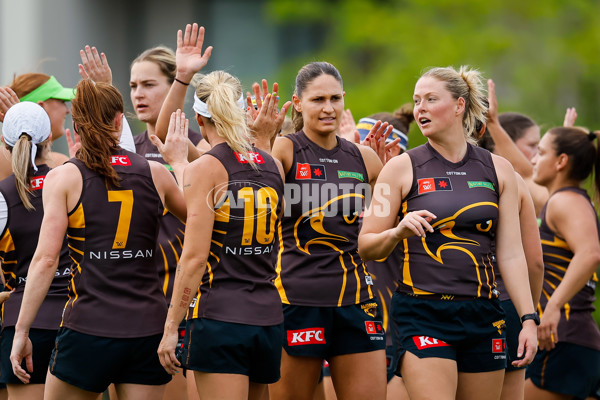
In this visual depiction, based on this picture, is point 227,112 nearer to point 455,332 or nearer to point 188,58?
point 188,58

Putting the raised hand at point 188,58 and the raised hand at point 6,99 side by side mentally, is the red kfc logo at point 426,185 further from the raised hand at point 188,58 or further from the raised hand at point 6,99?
the raised hand at point 6,99

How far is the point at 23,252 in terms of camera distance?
5.09m

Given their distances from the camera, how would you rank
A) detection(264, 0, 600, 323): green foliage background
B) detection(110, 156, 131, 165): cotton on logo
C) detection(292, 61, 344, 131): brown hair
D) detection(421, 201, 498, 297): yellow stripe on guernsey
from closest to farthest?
detection(110, 156, 131, 165): cotton on logo
detection(421, 201, 498, 297): yellow stripe on guernsey
detection(292, 61, 344, 131): brown hair
detection(264, 0, 600, 323): green foliage background

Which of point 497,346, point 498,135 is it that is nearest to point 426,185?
point 497,346

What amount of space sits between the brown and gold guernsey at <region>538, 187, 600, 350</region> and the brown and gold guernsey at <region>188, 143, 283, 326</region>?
2858mm

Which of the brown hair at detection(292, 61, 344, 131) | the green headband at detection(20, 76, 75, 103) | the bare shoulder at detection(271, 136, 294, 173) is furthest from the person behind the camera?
the green headband at detection(20, 76, 75, 103)

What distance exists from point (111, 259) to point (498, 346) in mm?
2195

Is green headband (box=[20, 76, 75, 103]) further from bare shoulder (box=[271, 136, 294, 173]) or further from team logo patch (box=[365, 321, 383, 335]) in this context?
team logo patch (box=[365, 321, 383, 335])

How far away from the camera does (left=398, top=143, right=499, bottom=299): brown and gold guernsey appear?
15.7ft

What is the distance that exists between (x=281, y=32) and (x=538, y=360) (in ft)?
45.3

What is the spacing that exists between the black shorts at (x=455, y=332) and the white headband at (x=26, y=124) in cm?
233

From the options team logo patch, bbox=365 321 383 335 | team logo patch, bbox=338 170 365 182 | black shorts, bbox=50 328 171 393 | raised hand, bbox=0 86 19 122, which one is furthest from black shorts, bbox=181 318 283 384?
raised hand, bbox=0 86 19 122

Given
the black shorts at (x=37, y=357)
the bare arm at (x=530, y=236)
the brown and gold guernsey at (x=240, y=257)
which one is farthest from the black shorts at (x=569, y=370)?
the black shorts at (x=37, y=357)

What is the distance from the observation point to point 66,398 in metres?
4.46
